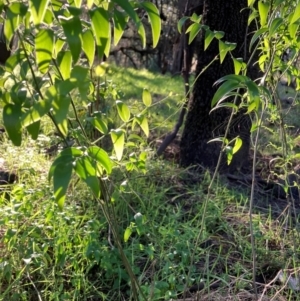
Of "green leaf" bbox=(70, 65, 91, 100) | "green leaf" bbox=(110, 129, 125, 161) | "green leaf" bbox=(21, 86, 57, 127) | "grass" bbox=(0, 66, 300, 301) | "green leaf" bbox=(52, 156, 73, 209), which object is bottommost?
"grass" bbox=(0, 66, 300, 301)

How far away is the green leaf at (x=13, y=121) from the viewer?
1108mm

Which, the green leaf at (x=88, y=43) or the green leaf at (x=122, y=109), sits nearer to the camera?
the green leaf at (x=88, y=43)

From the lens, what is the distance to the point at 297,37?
189 cm

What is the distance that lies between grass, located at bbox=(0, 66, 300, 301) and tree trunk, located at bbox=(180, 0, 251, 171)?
2.75ft

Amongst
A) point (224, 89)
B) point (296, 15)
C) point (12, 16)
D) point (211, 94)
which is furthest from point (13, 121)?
point (211, 94)

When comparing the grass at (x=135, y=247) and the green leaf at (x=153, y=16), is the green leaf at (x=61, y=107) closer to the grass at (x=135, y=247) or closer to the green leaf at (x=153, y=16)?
the green leaf at (x=153, y=16)

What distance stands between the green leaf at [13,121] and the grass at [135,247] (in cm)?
86

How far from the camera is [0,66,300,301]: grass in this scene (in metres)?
2.49

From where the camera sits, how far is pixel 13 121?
3.68 feet

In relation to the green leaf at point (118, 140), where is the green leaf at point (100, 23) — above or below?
above

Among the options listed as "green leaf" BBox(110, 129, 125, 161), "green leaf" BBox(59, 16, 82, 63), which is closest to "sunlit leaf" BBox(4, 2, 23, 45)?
"green leaf" BBox(59, 16, 82, 63)

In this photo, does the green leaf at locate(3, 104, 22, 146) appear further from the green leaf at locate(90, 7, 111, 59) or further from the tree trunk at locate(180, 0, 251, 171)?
the tree trunk at locate(180, 0, 251, 171)

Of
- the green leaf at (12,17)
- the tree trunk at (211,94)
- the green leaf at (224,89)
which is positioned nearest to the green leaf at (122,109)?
the green leaf at (224,89)

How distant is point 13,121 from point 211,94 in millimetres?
3372
